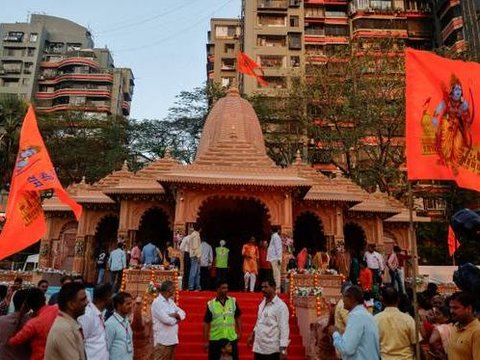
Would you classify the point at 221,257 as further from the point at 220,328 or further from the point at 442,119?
the point at 442,119

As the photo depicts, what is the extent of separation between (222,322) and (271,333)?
836 millimetres

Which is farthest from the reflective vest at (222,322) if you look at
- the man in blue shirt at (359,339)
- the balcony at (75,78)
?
the balcony at (75,78)

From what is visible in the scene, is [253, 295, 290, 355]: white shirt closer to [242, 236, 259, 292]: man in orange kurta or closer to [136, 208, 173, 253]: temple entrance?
[242, 236, 259, 292]: man in orange kurta

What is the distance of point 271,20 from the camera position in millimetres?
50469

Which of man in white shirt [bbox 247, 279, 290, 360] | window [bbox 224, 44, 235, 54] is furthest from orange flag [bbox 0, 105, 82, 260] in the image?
window [bbox 224, 44, 235, 54]

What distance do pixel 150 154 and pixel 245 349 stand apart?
1210 inches

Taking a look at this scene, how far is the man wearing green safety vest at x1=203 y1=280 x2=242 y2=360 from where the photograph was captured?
6.52m

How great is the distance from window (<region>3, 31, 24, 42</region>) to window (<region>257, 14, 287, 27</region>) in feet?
115

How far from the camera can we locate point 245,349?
9.52 m

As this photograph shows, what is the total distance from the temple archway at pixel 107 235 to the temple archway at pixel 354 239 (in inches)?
442

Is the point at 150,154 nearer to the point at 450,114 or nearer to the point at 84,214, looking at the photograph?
the point at 84,214

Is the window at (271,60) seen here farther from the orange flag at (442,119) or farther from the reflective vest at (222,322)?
the orange flag at (442,119)

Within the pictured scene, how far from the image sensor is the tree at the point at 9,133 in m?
29.4

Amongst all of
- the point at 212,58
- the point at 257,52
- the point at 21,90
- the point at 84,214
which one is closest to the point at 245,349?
the point at 84,214
